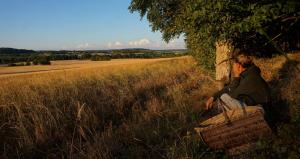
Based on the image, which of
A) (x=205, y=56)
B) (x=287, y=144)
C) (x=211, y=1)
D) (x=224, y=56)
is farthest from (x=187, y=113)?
(x=205, y=56)

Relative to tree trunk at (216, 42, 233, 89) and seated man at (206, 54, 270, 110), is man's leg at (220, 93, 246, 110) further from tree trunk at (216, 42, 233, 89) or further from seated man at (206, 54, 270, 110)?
tree trunk at (216, 42, 233, 89)

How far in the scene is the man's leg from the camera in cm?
557

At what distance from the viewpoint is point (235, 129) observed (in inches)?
215

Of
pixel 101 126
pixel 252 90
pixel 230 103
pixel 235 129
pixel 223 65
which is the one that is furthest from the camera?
pixel 223 65

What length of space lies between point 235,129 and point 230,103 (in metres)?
0.44

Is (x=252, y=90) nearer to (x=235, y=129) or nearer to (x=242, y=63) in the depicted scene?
(x=242, y=63)

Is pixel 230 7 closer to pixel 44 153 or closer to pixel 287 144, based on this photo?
pixel 287 144

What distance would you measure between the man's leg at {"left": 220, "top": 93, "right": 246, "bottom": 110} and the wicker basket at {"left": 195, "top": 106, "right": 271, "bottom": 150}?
0.33 feet

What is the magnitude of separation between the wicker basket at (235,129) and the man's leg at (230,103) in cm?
10

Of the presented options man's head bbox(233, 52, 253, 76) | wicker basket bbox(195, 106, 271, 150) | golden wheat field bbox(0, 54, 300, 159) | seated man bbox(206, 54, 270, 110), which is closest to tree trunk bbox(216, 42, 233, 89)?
golden wheat field bbox(0, 54, 300, 159)

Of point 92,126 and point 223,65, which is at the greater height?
point 223,65

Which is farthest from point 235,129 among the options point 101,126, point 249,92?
point 101,126

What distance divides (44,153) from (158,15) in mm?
11303

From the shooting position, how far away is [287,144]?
212 inches
